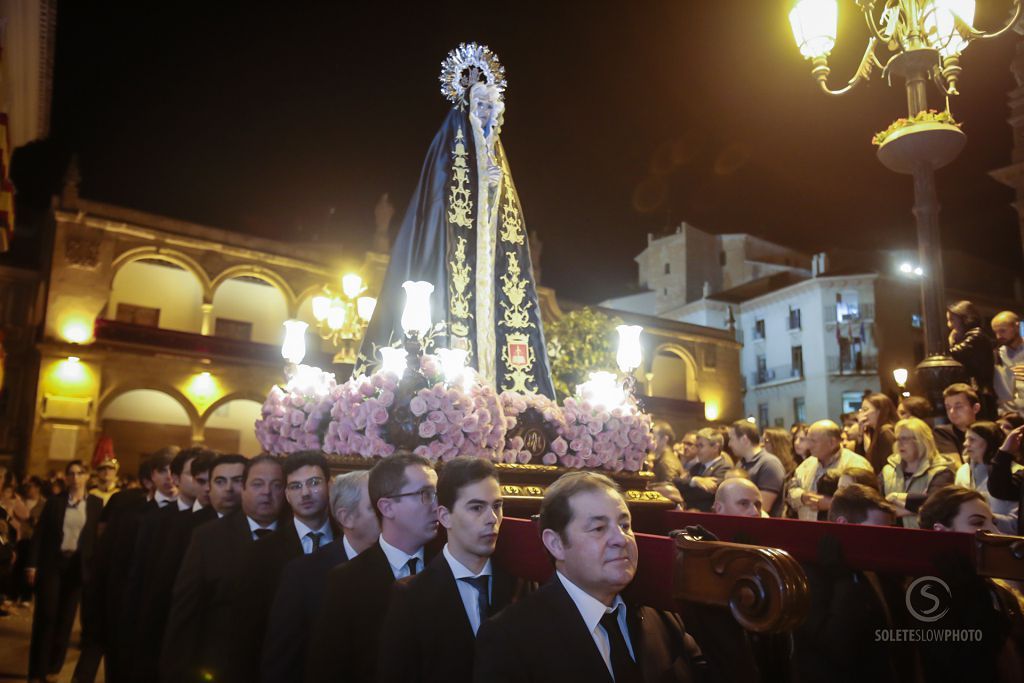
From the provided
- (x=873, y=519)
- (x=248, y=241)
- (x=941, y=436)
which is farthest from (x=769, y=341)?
(x=873, y=519)

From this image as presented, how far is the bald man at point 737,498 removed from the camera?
4590 millimetres

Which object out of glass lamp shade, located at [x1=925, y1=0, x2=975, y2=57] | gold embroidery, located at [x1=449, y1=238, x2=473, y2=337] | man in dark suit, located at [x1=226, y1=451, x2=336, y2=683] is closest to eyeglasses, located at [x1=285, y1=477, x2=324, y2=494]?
man in dark suit, located at [x1=226, y1=451, x2=336, y2=683]

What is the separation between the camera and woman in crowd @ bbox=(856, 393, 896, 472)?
6453 mm

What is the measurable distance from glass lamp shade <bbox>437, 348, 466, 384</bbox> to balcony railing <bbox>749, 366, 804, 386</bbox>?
3926 cm

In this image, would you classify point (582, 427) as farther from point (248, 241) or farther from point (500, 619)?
point (248, 241)

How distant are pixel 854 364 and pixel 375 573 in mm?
40144

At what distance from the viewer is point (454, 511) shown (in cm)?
302

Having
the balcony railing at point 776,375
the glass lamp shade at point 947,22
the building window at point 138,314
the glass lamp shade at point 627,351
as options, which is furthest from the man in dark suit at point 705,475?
the balcony railing at point 776,375

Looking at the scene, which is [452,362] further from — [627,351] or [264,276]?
[264,276]

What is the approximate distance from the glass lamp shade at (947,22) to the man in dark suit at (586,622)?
7.22 meters

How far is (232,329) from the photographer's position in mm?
26875

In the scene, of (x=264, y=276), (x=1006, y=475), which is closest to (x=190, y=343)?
(x=264, y=276)

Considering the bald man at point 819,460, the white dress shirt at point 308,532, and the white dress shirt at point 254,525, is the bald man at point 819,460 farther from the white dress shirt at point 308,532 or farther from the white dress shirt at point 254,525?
the white dress shirt at point 254,525

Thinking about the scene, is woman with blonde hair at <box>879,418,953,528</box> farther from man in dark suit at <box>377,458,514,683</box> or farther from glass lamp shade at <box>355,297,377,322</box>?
glass lamp shade at <box>355,297,377,322</box>
